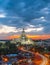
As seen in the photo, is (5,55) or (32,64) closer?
(32,64)

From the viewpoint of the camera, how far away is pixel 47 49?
15828 mm

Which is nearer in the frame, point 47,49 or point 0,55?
point 0,55

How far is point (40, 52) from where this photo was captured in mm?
16594

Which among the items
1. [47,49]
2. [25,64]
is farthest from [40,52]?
[25,64]

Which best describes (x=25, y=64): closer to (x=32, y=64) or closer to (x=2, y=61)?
(x=32, y=64)

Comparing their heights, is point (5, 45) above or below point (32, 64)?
above

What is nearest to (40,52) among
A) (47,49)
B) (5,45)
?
(47,49)

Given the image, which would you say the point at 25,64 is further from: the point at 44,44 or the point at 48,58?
the point at 44,44

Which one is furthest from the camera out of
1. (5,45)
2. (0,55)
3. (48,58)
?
(5,45)

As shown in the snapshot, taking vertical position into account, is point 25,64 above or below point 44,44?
below

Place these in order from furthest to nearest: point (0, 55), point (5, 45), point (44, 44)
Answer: point (44, 44)
point (5, 45)
point (0, 55)

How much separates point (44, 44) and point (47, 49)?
202 cm

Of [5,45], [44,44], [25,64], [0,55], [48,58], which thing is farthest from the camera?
[44,44]

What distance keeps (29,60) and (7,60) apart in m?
1.33
